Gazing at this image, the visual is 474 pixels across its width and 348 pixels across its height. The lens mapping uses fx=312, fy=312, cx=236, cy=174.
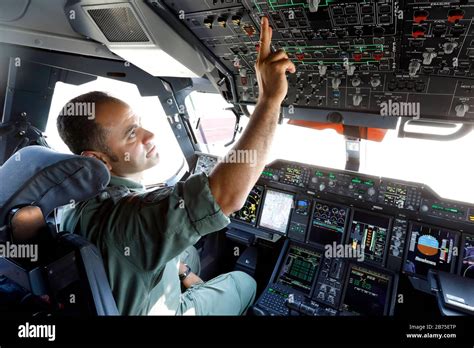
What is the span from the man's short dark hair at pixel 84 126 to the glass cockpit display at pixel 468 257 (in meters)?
2.47

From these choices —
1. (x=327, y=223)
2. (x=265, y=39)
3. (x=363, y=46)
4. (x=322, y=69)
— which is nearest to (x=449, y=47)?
(x=363, y=46)

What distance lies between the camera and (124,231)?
1.12m

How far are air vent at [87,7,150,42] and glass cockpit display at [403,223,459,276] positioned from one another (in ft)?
8.02

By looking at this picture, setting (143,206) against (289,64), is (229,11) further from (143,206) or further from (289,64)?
(143,206)

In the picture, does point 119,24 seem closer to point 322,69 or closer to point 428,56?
point 322,69

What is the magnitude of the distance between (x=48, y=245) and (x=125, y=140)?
612 mm

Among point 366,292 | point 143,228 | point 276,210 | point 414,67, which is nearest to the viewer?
point 143,228

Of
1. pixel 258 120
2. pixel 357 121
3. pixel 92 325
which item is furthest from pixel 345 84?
pixel 92 325

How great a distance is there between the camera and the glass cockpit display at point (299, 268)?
8.90 feet

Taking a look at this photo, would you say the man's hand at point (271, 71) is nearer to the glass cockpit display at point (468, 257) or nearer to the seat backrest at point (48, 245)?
the seat backrest at point (48, 245)

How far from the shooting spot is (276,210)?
301 centimetres

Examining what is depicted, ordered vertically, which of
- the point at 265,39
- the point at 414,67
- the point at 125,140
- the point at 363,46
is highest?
the point at 363,46

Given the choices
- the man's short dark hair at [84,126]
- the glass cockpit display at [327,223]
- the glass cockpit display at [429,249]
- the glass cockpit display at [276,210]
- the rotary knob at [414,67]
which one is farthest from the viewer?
the glass cockpit display at [276,210]

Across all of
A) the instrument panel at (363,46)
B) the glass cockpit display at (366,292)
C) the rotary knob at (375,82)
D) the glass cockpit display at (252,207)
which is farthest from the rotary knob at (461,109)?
the glass cockpit display at (252,207)
